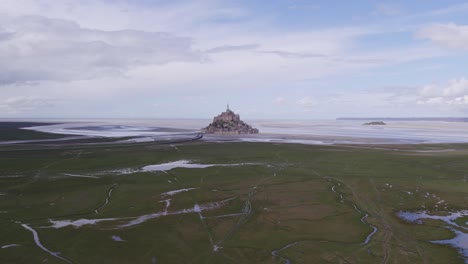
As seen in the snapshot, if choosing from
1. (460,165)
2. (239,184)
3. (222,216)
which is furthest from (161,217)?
(460,165)

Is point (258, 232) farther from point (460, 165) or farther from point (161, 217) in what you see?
point (460, 165)

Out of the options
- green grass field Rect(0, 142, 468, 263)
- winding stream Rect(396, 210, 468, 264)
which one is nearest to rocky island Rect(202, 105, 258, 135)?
green grass field Rect(0, 142, 468, 263)

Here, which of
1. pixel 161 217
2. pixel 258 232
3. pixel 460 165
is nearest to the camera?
pixel 258 232

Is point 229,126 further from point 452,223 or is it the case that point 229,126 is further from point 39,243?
point 39,243

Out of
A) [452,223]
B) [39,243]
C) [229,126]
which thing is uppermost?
[229,126]

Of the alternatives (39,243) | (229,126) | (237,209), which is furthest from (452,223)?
(229,126)
